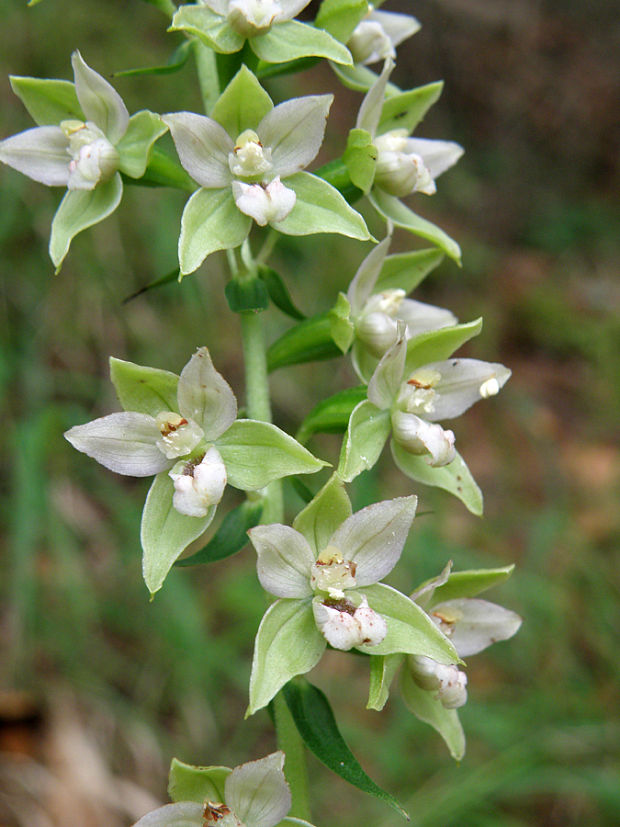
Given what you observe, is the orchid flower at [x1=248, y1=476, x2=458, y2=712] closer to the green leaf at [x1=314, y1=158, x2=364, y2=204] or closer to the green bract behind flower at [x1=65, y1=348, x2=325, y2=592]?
the green bract behind flower at [x1=65, y1=348, x2=325, y2=592]

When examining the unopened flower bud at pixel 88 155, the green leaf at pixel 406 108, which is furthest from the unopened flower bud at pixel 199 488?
the green leaf at pixel 406 108

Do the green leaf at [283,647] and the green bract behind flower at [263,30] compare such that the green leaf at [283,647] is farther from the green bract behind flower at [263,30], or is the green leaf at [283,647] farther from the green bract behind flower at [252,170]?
the green bract behind flower at [263,30]

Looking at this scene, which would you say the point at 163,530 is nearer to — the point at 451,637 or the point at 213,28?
the point at 451,637

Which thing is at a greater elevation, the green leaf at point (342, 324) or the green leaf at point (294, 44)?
the green leaf at point (294, 44)

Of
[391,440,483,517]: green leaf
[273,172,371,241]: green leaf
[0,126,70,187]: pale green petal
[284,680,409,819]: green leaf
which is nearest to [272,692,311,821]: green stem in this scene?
[284,680,409,819]: green leaf

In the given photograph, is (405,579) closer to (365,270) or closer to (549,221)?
(365,270)

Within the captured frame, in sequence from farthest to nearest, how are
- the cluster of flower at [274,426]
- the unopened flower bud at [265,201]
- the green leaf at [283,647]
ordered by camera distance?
the unopened flower bud at [265,201]
the cluster of flower at [274,426]
the green leaf at [283,647]

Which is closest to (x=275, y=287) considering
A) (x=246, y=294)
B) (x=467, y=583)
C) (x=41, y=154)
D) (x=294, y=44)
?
(x=246, y=294)
